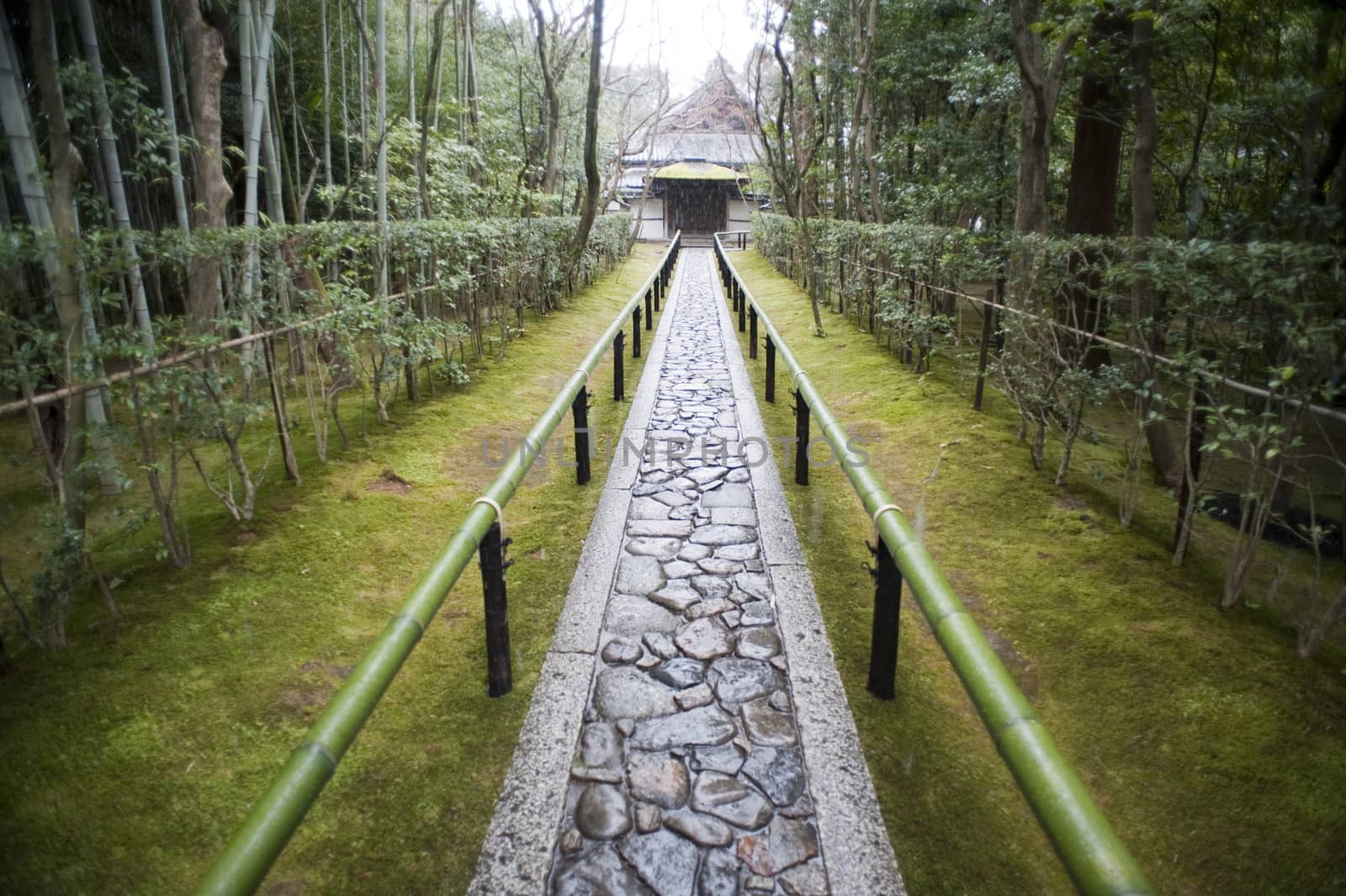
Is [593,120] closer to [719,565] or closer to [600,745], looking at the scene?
[719,565]

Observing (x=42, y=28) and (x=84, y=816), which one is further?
(x=42, y=28)

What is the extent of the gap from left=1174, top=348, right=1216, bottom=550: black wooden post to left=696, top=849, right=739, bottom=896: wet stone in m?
2.81

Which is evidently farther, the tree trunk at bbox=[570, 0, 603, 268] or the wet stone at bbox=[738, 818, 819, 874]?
the tree trunk at bbox=[570, 0, 603, 268]

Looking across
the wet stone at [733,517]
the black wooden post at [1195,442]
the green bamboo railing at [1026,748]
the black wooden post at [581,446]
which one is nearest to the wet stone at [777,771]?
the green bamboo railing at [1026,748]

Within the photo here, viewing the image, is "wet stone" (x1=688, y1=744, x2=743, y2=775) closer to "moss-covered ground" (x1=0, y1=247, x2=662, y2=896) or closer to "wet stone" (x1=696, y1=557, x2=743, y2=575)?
"moss-covered ground" (x1=0, y1=247, x2=662, y2=896)

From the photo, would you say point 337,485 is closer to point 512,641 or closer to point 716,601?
point 512,641

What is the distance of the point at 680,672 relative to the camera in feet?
9.62

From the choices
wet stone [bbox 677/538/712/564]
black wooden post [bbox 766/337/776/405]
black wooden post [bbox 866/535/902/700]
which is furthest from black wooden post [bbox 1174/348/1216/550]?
black wooden post [bbox 766/337/776/405]

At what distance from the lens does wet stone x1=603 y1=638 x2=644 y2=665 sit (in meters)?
3.02

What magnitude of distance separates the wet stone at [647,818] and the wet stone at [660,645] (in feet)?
2.65

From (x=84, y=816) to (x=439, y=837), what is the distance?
1.05m

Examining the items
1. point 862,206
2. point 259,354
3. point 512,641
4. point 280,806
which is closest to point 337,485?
point 259,354

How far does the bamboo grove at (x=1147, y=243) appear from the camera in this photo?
303 centimetres

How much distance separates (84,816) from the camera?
2154 millimetres
